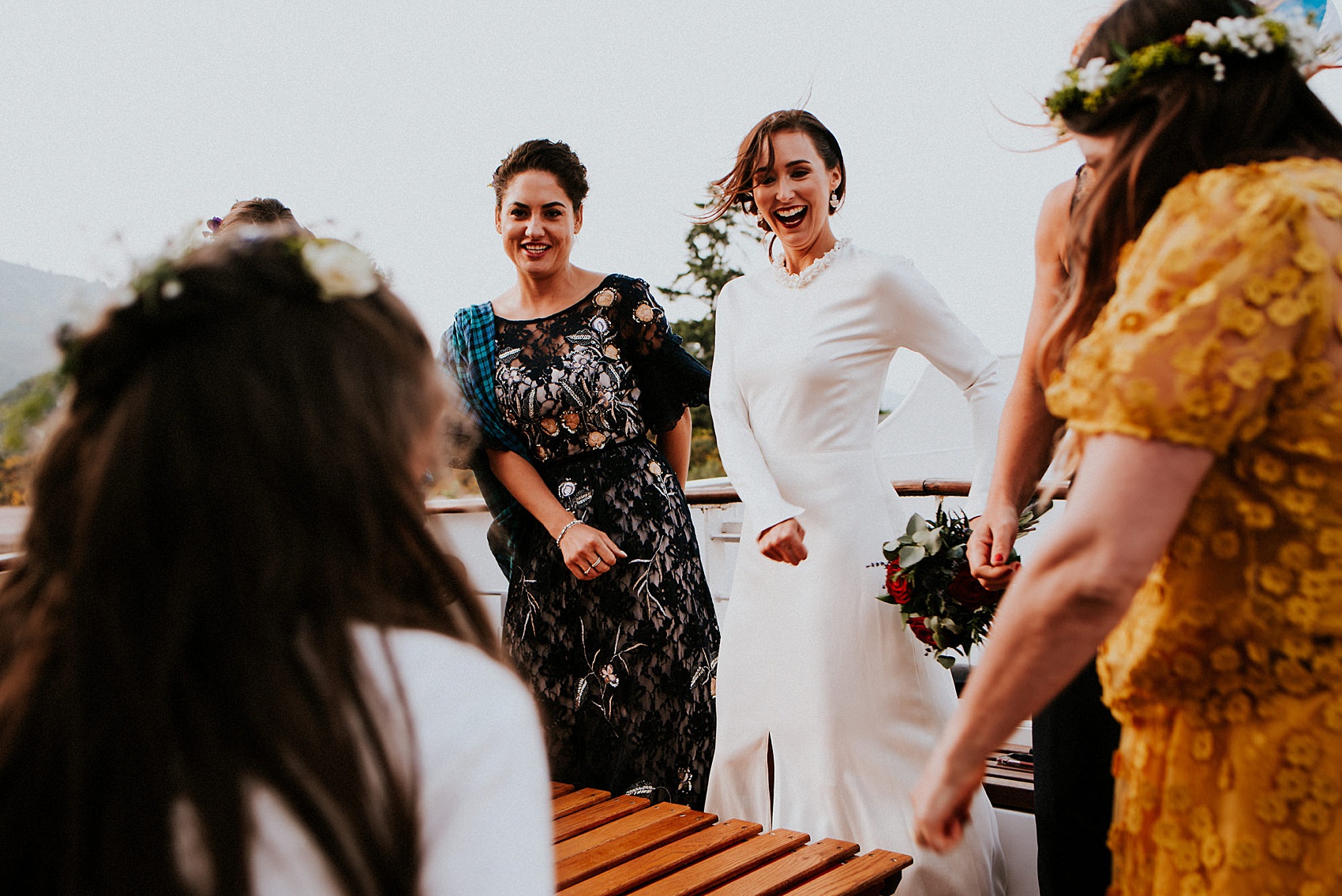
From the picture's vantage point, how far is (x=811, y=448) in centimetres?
255

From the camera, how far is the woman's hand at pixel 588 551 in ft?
8.50

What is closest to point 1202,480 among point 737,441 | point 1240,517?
point 1240,517

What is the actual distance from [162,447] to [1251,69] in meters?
1.12

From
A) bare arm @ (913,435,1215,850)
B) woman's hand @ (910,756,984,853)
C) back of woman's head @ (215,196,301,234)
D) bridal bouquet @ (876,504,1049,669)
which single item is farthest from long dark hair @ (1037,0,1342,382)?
back of woman's head @ (215,196,301,234)

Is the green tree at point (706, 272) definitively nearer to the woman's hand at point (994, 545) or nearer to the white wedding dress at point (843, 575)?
the white wedding dress at point (843, 575)

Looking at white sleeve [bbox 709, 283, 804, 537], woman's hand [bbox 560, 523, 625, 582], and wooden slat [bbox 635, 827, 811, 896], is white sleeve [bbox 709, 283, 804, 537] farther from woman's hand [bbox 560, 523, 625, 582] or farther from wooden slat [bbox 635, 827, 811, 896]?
wooden slat [bbox 635, 827, 811, 896]

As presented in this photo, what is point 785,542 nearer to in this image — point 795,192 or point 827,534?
point 827,534

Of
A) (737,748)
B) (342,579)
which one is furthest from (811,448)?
(342,579)

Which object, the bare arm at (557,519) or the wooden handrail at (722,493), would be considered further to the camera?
the wooden handrail at (722,493)

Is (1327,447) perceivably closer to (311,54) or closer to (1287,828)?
(1287,828)

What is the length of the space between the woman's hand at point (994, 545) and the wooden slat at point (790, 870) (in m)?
0.57

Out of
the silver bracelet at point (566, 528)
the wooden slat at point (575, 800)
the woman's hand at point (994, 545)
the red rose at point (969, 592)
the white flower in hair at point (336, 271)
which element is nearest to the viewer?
the white flower in hair at point (336, 271)

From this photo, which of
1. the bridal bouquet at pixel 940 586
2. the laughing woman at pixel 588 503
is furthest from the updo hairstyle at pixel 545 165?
the bridal bouquet at pixel 940 586

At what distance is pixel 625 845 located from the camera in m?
1.78
